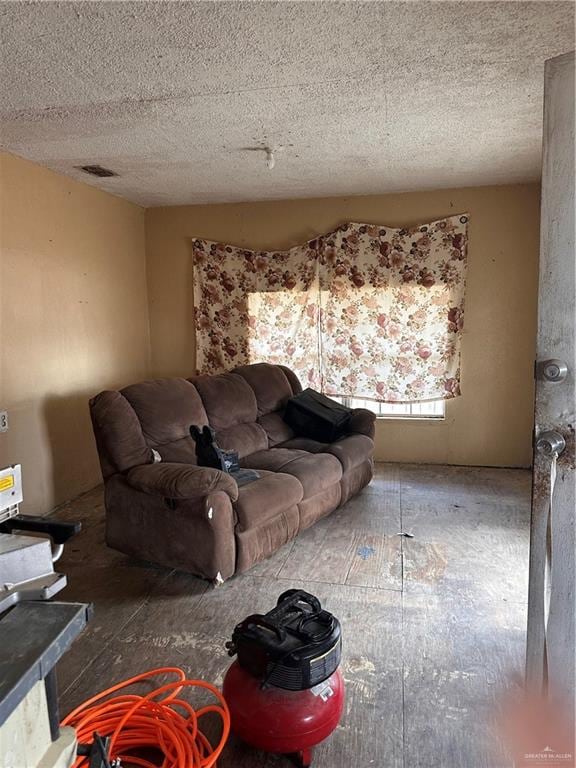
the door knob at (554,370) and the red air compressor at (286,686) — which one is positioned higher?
the door knob at (554,370)

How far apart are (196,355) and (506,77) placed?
3311 millimetres

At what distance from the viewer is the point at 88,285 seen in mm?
3898

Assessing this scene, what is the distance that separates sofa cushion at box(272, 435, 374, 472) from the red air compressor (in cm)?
191

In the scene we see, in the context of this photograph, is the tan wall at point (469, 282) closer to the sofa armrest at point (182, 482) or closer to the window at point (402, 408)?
the window at point (402, 408)

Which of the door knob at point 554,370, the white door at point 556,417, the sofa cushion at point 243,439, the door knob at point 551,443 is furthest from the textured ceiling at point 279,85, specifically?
the sofa cushion at point 243,439

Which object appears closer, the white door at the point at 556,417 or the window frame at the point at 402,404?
the white door at the point at 556,417

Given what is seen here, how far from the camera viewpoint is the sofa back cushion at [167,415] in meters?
2.95

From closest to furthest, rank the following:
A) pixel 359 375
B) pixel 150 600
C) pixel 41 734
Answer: pixel 41 734 < pixel 150 600 < pixel 359 375

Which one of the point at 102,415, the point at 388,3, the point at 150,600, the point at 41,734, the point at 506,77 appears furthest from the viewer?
the point at 102,415

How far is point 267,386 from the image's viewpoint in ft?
13.0

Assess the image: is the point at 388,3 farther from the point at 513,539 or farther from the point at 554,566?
the point at 513,539

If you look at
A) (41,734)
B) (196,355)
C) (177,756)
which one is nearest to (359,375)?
(196,355)

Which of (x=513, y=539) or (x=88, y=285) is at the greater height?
(x=88, y=285)

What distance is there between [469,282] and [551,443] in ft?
10.2
